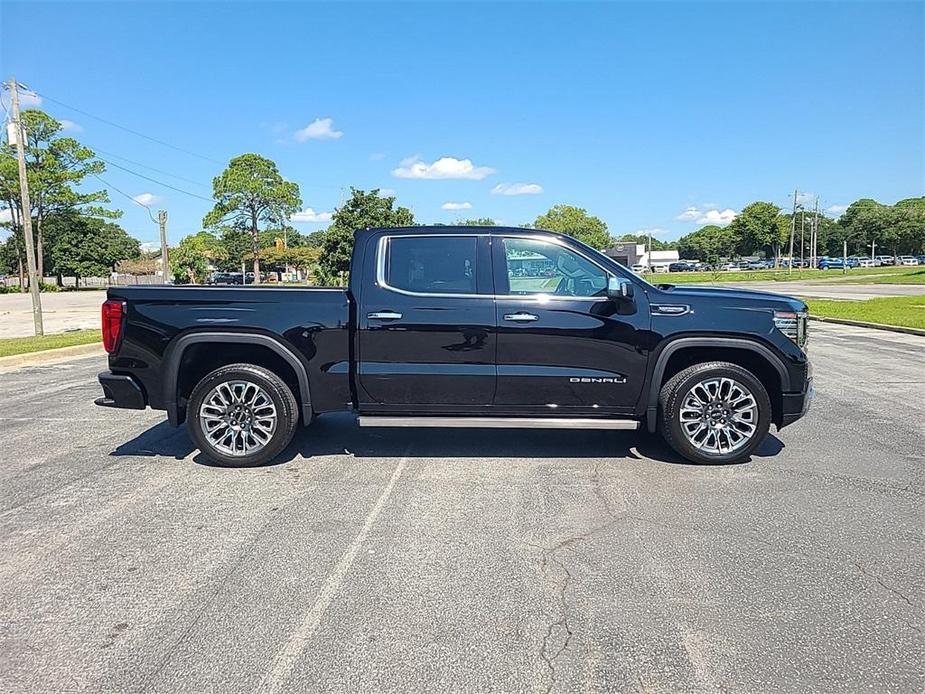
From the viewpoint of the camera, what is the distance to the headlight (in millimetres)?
5480

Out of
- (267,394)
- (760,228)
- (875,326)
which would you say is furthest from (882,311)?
(760,228)

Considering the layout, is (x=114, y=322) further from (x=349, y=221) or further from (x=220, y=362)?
(x=349, y=221)

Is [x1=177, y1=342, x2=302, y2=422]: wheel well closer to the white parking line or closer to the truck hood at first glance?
the white parking line

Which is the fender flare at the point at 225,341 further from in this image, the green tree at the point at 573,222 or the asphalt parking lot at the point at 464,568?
the green tree at the point at 573,222

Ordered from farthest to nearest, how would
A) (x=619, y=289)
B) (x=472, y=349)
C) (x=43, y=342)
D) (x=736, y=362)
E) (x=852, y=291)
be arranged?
(x=852, y=291)
(x=43, y=342)
(x=736, y=362)
(x=472, y=349)
(x=619, y=289)

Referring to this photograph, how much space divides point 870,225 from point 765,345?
350ft

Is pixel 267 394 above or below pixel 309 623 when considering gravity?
above

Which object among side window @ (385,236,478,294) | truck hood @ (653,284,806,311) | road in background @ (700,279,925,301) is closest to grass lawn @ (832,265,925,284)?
road in background @ (700,279,925,301)

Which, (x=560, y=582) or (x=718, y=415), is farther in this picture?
(x=718, y=415)

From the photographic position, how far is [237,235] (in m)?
61.0

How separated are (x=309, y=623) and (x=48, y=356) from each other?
11.9 metres

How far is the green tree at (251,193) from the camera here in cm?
5756

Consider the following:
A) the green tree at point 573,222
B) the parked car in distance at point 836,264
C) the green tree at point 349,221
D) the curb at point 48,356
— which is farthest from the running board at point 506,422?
the parked car in distance at point 836,264

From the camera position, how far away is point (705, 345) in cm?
545
